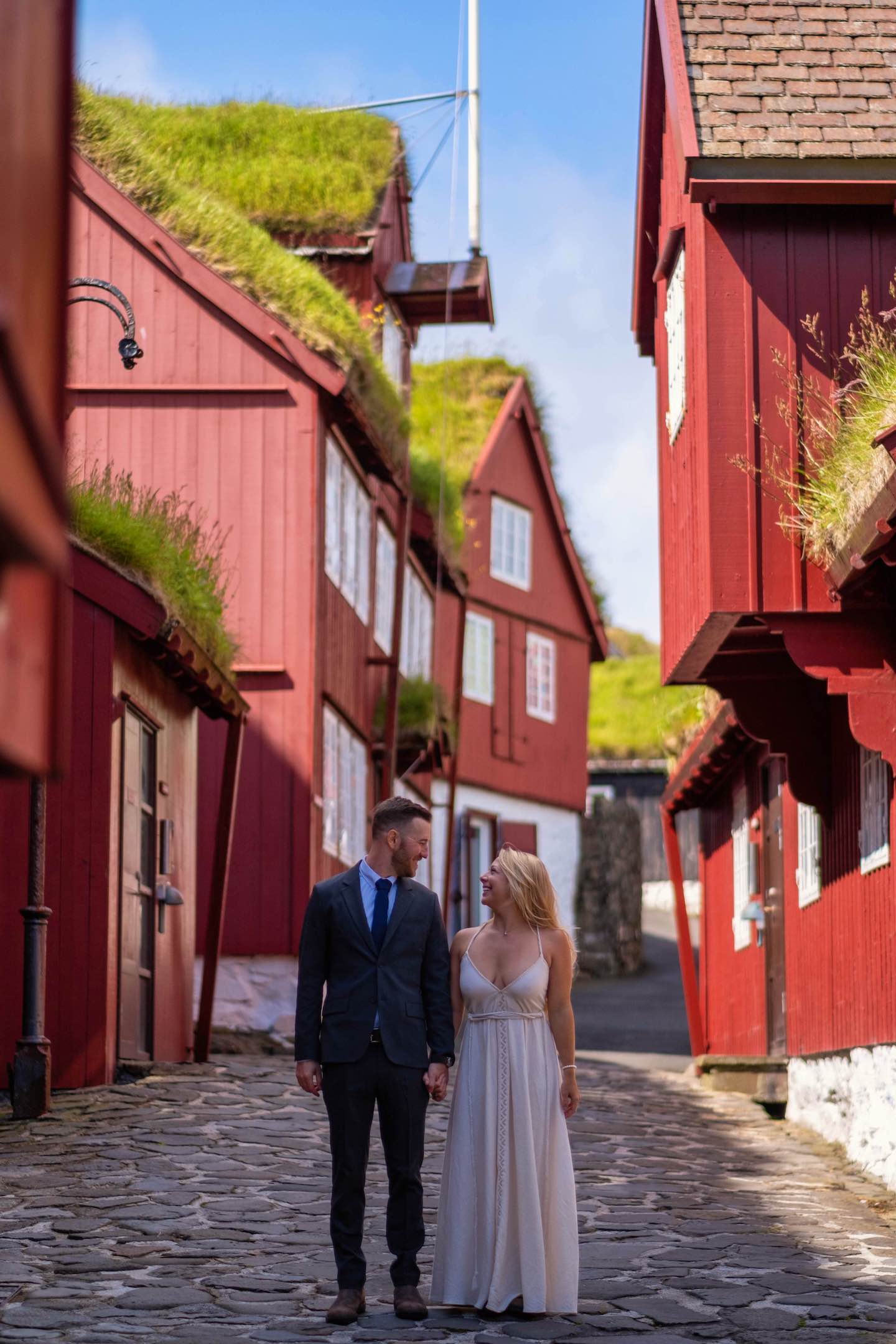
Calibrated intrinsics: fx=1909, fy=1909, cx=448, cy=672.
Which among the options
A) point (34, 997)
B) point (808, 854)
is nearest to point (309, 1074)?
point (34, 997)

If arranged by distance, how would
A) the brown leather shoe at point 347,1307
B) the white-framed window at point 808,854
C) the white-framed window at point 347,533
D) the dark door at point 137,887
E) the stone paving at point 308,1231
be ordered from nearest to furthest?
the brown leather shoe at point 347,1307 → the stone paving at point 308,1231 → the dark door at point 137,887 → the white-framed window at point 808,854 → the white-framed window at point 347,533

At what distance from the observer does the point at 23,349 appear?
2859 mm

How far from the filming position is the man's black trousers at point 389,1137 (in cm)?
662

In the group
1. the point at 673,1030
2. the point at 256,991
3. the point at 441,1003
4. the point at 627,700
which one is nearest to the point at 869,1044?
the point at 441,1003

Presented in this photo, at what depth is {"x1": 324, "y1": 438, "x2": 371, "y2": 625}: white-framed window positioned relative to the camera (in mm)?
18328

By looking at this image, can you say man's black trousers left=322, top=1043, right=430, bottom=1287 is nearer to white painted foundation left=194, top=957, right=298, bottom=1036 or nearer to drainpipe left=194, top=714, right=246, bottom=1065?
drainpipe left=194, top=714, right=246, bottom=1065

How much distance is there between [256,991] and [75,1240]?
30.2ft

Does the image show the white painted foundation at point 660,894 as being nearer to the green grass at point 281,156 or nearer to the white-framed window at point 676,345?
the green grass at point 281,156

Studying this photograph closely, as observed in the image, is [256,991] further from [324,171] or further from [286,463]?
[324,171]

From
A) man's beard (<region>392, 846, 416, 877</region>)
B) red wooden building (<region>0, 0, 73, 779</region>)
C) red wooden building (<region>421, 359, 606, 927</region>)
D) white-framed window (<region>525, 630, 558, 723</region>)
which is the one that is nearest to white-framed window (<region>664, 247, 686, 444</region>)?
man's beard (<region>392, 846, 416, 877</region>)

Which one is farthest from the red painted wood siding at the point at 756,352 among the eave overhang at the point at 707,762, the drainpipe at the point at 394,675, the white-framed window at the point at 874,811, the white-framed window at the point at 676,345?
the drainpipe at the point at 394,675

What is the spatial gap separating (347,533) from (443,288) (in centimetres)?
443

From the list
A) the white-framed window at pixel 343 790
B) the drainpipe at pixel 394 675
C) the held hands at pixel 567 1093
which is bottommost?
the held hands at pixel 567 1093

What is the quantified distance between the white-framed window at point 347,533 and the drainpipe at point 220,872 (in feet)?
11.3
